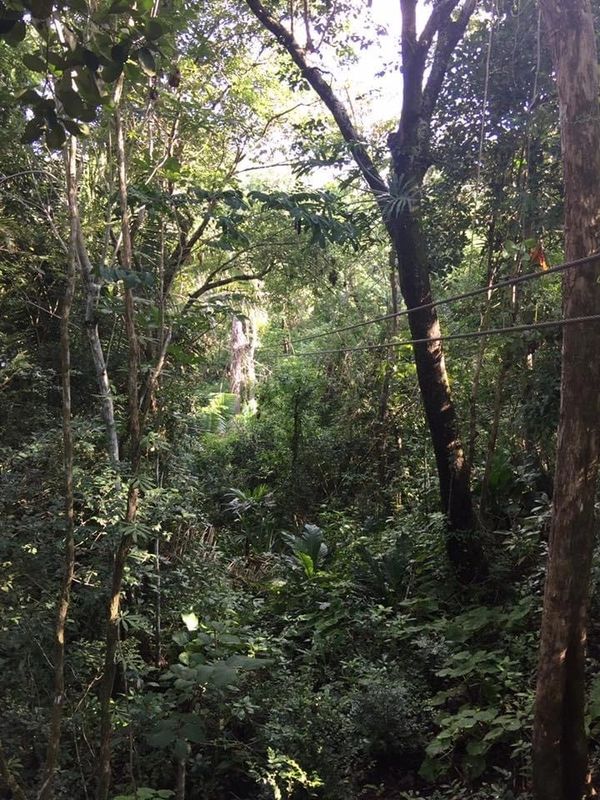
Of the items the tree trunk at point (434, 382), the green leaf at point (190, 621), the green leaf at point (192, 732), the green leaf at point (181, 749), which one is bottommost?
the green leaf at point (181, 749)

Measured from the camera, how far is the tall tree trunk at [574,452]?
8.70 feet

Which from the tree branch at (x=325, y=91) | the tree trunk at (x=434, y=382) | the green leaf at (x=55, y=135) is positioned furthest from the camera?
the tree branch at (x=325, y=91)

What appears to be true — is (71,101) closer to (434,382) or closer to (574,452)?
(574,452)

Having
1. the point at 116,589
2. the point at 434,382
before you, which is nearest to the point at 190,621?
the point at 116,589

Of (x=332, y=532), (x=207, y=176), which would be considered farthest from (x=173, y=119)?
(x=332, y=532)

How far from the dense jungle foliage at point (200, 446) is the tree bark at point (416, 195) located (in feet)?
0.22

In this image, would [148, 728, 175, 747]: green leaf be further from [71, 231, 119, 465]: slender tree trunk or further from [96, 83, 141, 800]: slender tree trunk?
[71, 231, 119, 465]: slender tree trunk

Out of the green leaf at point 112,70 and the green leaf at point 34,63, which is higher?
the green leaf at point 34,63

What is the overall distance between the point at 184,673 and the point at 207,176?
363 cm

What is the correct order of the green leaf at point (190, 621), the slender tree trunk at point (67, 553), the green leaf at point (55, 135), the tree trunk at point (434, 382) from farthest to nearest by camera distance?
the tree trunk at point (434, 382)
the green leaf at point (190, 621)
the slender tree trunk at point (67, 553)
the green leaf at point (55, 135)

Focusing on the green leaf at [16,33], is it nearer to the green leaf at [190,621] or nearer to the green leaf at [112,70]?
the green leaf at [112,70]

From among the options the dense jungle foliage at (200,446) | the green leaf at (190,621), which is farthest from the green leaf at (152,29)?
the green leaf at (190,621)

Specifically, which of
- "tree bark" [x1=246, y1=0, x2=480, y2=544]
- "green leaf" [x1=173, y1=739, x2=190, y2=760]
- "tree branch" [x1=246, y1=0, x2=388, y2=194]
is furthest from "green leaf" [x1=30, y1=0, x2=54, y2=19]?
"tree branch" [x1=246, y1=0, x2=388, y2=194]

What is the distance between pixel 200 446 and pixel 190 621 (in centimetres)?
184
